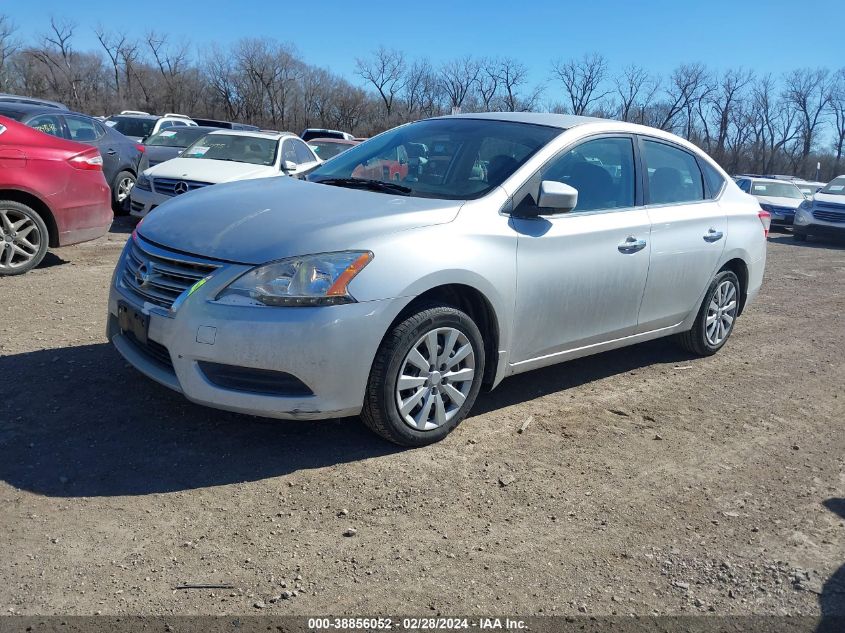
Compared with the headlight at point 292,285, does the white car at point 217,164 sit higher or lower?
higher

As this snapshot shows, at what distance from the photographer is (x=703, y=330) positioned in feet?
19.6

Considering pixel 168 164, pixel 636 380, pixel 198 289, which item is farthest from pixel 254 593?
pixel 168 164

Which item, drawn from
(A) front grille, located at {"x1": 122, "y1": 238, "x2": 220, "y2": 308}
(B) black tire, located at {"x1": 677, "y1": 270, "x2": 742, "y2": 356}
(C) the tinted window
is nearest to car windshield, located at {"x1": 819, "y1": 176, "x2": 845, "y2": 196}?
(C) the tinted window

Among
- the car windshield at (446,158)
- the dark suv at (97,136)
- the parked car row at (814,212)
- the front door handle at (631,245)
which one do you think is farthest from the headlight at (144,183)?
the parked car row at (814,212)

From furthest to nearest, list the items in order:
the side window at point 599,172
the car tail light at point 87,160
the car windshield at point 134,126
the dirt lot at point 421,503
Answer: the car windshield at point 134,126
the car tail light at point 87,160
the side window at point 599,172
the dirt lot at point 421,503

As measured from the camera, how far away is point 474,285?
4.00 m

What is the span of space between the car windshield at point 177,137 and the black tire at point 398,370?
12.0m

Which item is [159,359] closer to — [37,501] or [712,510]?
[37,501]

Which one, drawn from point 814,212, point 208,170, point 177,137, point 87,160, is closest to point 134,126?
point 177,137

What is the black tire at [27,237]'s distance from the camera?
694 cm

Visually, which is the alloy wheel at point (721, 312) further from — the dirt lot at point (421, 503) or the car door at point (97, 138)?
the car door at point (97, 138)

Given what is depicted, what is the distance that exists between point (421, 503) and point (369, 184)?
2.02 metres

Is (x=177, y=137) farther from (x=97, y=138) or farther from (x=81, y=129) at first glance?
(x=81, y=129)

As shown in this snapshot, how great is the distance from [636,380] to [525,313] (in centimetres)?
163
